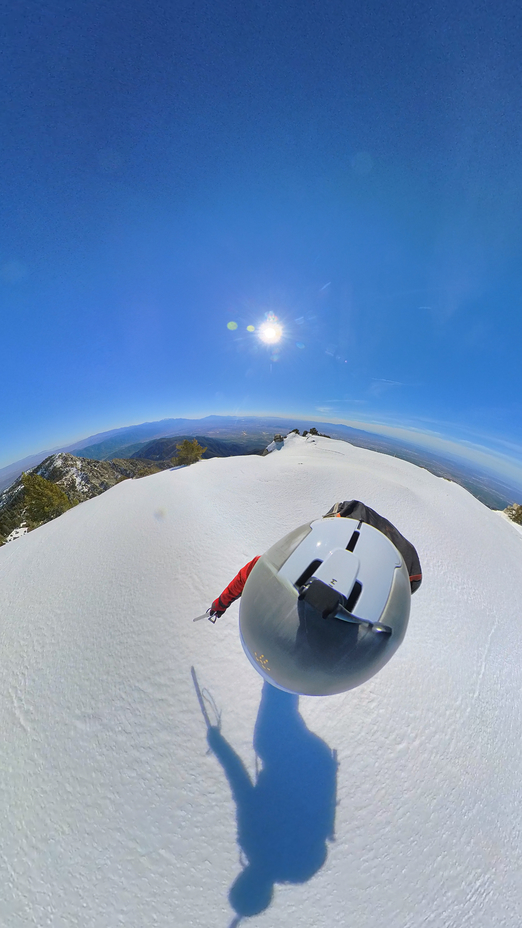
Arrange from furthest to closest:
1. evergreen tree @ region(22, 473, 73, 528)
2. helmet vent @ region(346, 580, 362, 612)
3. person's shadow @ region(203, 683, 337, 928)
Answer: evergreen tree @ region(22, 473, 73, 528) < person's shadow @ region(203, 683, 337, 928) < helmet vent @ region(346, 580, 362, 612)

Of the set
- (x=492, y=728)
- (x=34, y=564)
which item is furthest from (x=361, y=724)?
(x=34, y=564)

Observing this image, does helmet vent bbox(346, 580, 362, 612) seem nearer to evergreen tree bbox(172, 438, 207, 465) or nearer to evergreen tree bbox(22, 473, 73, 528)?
evergreen tree bbox(172, 438, 207, 465)

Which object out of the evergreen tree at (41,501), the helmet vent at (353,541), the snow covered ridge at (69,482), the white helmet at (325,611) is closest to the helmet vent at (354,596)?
the white helmet at (325,611)

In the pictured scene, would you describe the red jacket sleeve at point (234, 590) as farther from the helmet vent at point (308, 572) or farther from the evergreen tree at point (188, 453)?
the evergreen tree at point (188, 453)

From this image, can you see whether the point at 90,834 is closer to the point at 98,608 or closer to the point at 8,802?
the point at 8,802

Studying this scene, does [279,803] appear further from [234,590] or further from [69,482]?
[69,482]

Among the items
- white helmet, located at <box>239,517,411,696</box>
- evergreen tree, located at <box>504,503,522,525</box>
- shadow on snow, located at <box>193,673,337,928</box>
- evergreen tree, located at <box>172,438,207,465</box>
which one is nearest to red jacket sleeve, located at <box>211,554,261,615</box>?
white helmet, located at <box>239,517,411,696</box>
